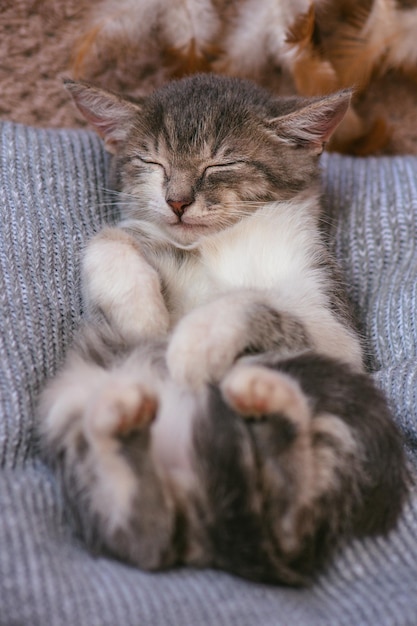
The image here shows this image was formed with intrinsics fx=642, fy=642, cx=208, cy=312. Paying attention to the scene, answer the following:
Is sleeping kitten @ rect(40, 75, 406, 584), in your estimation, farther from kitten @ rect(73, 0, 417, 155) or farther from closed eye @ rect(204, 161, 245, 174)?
Answer: kitten @ rect(73, 0, 417, 155)

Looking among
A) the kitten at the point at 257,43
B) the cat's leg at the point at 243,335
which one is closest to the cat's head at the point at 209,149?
the cat's leg at the point at 243,335

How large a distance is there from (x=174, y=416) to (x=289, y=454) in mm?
193

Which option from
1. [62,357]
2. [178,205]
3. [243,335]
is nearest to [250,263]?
[178,205]

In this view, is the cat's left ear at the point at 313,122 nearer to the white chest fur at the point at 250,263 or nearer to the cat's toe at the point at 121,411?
the white chest fur at the point at 250,263

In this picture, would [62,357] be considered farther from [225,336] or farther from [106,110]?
[106,110]

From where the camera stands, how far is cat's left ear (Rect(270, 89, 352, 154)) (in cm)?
135

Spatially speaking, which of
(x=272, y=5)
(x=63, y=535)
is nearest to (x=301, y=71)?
(x=272, y=5)

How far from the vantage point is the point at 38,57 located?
6.16ft

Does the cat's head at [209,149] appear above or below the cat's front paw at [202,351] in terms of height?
above

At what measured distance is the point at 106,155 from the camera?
1653mm

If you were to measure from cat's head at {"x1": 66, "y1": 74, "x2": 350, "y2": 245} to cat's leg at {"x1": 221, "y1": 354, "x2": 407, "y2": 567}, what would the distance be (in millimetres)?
424

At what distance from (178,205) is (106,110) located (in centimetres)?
35

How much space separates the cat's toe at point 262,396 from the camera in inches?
36.0

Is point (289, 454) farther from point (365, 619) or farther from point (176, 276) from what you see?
point (176, 276)
